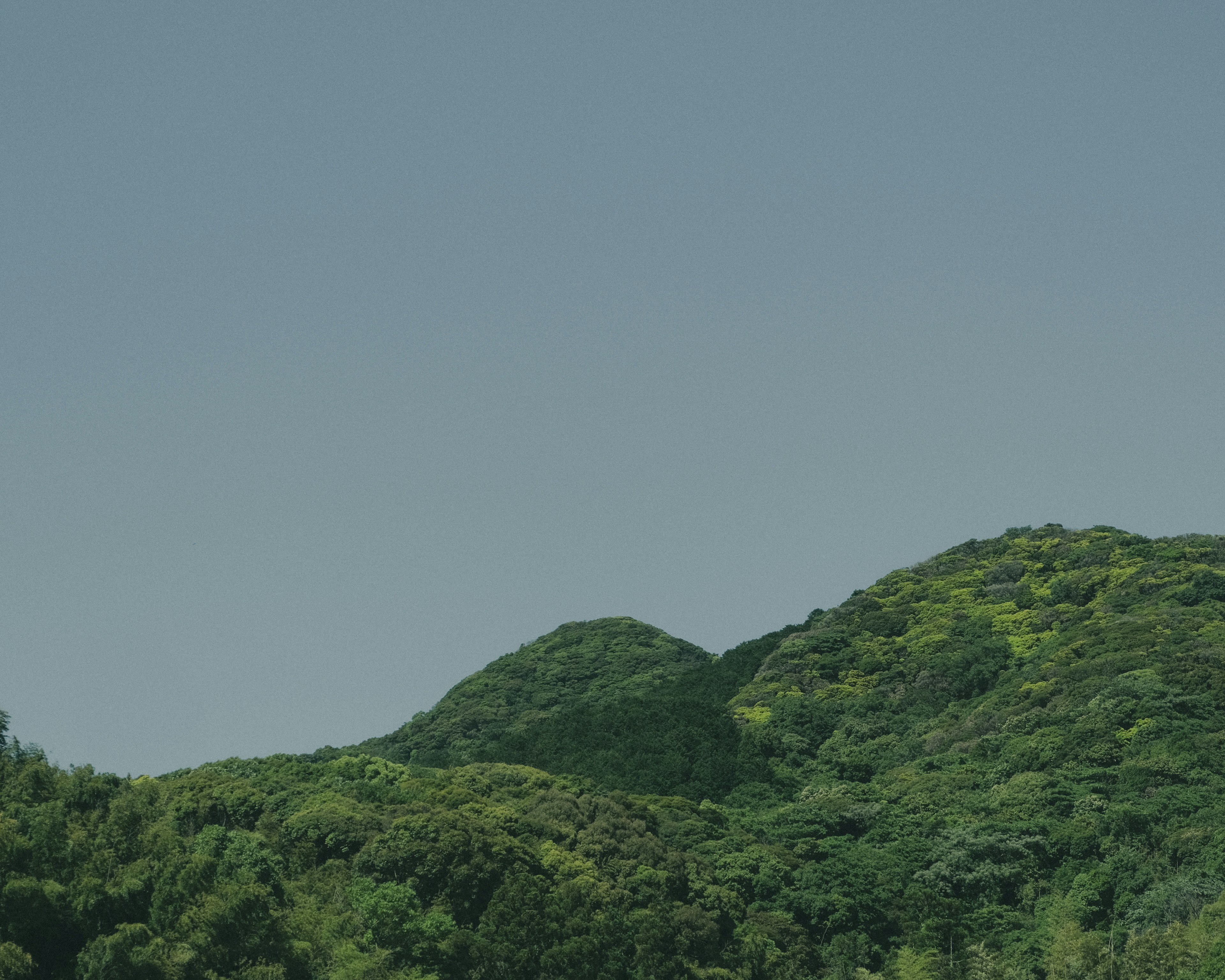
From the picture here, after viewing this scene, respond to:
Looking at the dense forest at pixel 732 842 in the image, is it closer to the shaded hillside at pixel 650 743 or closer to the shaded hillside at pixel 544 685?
the shaded hillside at pixel 650 743

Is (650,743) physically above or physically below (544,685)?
below

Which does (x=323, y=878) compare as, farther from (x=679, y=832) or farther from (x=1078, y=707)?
(x=1078, y=707)

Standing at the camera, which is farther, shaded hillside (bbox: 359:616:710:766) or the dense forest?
shaded hillside (bbox: 359:616:710:766)

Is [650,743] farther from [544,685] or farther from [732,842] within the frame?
[544,685]

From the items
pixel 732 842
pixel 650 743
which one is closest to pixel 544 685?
pixel 650 743

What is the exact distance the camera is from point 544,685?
152 meters

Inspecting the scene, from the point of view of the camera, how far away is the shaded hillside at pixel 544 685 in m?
136

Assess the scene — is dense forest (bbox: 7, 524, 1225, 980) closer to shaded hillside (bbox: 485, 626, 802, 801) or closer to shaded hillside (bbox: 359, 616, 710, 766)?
shaded hillside (bbox: 485, 626, 802, 801)

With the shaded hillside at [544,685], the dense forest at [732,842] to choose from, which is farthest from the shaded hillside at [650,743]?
the shaded hillside at [544,685]

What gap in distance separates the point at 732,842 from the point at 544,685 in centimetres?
7624

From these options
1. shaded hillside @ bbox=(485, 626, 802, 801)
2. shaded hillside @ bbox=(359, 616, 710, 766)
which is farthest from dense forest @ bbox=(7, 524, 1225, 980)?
shaded hillside @ bbox=(359, 616, 710, 766)

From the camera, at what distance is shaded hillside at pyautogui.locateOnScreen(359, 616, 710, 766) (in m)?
136

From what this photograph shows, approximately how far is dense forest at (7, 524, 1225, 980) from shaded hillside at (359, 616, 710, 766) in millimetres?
17688

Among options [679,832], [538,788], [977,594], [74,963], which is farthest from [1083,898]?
[977,594]
